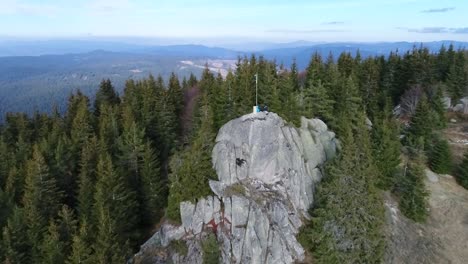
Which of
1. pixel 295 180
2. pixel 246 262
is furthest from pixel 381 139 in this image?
pixel 246 262

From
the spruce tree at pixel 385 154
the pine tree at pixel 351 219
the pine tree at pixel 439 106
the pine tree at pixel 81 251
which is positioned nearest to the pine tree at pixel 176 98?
the pine tree at pixel 81 251

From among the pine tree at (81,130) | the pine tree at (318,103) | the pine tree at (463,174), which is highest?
the pine tree at (318,103)

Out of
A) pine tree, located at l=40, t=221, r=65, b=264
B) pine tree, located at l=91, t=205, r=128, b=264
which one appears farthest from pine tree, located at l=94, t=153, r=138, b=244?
pine tree, located at l=40, t=221, r=65, b=264

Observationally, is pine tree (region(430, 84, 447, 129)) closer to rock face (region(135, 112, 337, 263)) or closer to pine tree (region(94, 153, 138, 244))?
rock face (region(135, 112, 337, 263))

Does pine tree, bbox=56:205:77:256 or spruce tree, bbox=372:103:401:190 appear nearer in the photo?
pine tree, bbox=56:205:77:256

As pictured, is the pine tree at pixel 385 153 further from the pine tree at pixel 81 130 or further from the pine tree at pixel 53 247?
the pine tree at pixel 81 130

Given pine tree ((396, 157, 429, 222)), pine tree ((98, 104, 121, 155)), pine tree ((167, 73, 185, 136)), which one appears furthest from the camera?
pine tree ((167, 73, 185, 136))

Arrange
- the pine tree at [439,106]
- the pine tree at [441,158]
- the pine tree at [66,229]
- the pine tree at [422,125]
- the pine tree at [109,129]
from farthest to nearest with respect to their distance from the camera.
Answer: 1. the pine tree at [439,106]
2. the pine tree at [422,125]
3. the pine tree at [441,158]
4. the pine tree at [109,129]
5. the pine tree at [66,229]
